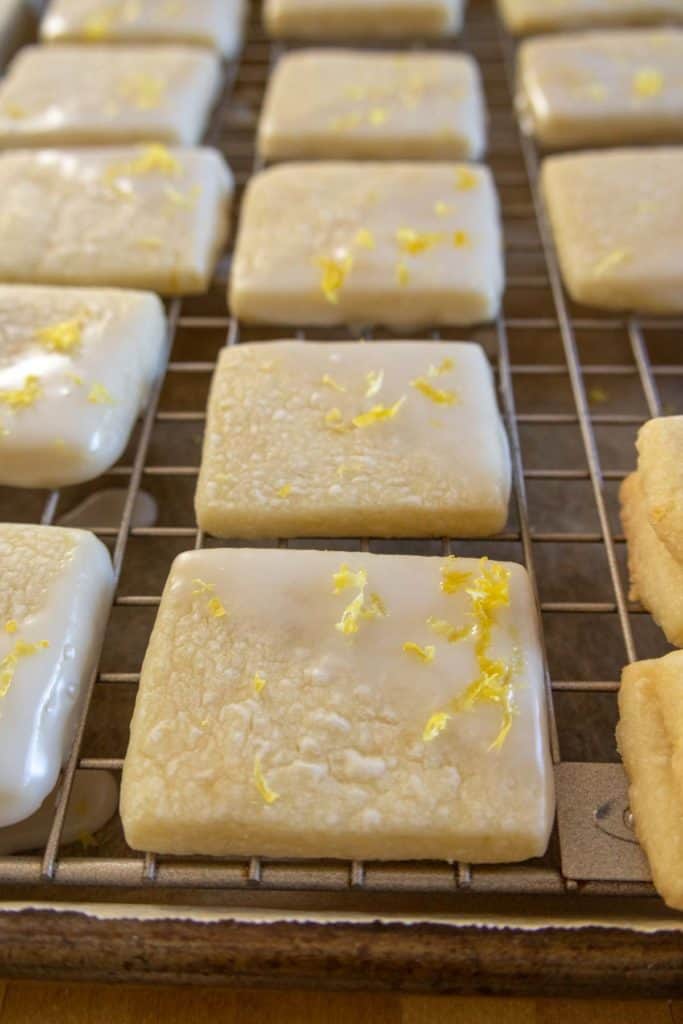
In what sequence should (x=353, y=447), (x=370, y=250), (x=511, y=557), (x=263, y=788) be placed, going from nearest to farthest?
1. (x=263, y=788)
2. (x=353, y=447)
3. (x=511, y=557)
4. (x=370, y=250)

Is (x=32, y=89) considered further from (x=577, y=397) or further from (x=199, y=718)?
(x=199, y=718)

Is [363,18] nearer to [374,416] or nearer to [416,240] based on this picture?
[416,240]

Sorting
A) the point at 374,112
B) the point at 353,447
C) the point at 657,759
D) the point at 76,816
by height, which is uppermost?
the point at 374,112

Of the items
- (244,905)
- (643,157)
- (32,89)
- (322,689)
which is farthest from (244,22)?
(244,905)

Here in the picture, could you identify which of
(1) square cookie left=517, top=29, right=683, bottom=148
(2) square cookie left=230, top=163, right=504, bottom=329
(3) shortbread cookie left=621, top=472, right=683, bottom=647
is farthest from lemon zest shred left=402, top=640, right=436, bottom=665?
(1) square cookie left=517, top=29, right=683, bottom=148

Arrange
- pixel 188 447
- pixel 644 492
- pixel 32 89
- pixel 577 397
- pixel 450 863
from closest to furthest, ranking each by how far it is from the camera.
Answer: pixel 450 863 → pixel 644 492 → pixel 577 397 → pixel 188 447 → pixel 32 89

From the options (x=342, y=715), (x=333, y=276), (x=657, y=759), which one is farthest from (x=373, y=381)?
(x=657, y=759)

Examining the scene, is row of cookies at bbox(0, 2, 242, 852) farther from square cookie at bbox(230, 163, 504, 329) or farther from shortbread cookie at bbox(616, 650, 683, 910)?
shortbread cookie at bbox(616, 650, 683, 910)
